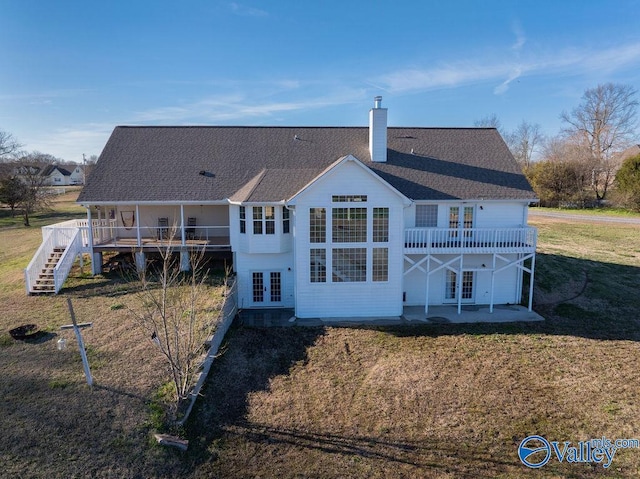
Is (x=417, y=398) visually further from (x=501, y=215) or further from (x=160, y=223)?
(x=160, y=223)

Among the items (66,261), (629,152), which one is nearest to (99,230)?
(66,261)

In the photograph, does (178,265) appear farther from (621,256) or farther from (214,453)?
(621,256)

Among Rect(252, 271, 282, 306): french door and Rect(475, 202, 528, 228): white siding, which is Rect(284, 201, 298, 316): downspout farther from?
Rect(475, 202, 528, 228): white siding

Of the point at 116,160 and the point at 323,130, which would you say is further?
the point at 323,130

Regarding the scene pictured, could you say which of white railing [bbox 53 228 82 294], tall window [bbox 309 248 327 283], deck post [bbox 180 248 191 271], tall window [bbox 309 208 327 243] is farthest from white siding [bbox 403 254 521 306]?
white railing [bbox 53 228 82 294]

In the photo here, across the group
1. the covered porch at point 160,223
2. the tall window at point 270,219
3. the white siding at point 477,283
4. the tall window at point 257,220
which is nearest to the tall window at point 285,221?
the tall window at point 270,219

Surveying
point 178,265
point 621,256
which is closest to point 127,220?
point 178,265

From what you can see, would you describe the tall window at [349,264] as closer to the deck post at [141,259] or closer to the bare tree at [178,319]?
the bare tree at [178,319]
